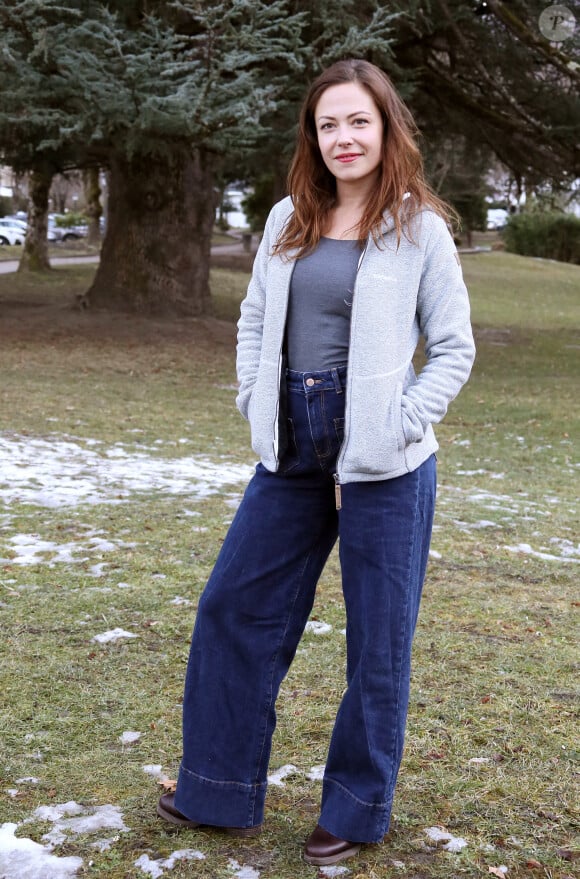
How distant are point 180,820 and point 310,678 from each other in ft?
4.15

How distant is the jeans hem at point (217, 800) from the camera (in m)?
2.91

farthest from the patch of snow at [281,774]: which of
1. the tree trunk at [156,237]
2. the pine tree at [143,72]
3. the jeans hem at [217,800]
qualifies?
the tree trunk at [156,237]

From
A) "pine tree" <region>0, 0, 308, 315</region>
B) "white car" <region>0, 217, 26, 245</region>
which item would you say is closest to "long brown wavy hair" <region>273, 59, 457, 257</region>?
"pine tree" <region>0, 0, 308, 315</region>

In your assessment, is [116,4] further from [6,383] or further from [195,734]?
[195,734]

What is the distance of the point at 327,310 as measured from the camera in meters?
2.75

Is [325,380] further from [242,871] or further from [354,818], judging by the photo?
[242,871]

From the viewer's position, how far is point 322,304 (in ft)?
9.01

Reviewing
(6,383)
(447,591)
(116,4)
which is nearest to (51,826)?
(447,591)

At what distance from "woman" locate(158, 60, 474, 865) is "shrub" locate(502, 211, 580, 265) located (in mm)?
45423

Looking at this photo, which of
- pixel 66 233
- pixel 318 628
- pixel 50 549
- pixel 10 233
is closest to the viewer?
pixel 318 628

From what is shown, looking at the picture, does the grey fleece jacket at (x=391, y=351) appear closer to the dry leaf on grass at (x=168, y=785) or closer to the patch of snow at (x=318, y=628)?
the dry leaf on grass at (x=168, y=785)

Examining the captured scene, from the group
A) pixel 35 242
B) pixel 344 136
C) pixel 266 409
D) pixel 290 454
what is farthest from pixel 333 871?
pixel 35 242

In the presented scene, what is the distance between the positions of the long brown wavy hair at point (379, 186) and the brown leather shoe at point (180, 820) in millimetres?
1583

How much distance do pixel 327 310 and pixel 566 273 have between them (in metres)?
39.2
